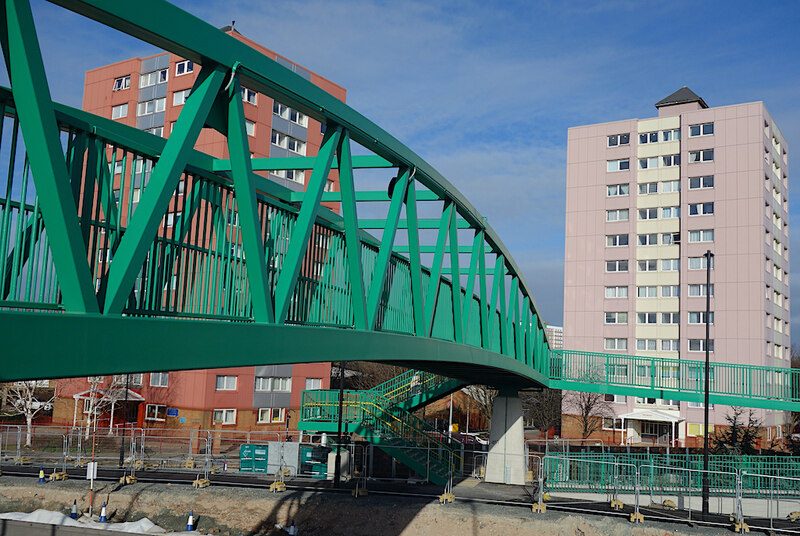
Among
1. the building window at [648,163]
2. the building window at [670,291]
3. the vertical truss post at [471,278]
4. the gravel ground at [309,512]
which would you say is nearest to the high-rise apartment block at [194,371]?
the gravel ground at [309,512]

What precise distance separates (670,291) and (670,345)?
4.05 meters

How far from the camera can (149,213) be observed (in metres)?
4.72

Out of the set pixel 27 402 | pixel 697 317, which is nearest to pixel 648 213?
pixel 697 317

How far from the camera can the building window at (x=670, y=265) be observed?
5522 cm

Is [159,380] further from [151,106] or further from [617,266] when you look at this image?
[617,266]

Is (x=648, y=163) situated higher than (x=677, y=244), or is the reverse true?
(x=648, y=163)

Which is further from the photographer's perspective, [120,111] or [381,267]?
[120,111]

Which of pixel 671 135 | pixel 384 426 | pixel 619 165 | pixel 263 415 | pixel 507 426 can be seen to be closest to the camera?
pixel 384 426

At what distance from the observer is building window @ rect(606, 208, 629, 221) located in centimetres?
5728

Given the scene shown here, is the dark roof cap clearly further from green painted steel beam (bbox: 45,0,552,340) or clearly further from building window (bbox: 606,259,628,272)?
green painted steel beam (bbox: 45,0,552,340)

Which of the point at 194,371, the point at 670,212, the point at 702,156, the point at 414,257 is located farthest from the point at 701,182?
the point at 414,257

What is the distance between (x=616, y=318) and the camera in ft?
187

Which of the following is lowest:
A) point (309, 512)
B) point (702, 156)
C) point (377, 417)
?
point (309, 512)

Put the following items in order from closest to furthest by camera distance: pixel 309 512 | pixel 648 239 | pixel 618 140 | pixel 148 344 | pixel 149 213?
1. pixel 149 213
2. pixel 148 344
3. pixel 309 512
4. pixel 648 239
5. pixel 618 140
